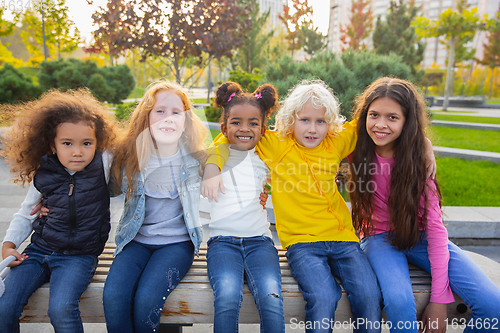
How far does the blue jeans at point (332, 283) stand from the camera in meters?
1.55

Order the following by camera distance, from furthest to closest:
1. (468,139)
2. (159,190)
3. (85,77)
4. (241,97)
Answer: (85,77) < (468,139) < (241,97) < (159,190)

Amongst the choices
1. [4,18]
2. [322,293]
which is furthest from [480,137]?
[4,18]

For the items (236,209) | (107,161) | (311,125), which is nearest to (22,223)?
(107,161)

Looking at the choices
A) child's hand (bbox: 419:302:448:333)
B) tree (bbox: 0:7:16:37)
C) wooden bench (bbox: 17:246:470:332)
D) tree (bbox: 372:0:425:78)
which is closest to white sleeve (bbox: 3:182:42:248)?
wooden bench (bbox: 17:246:470:332)

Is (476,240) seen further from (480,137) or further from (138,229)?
(480,137)

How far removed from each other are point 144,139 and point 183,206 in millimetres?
448

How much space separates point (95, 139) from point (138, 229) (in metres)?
0.54

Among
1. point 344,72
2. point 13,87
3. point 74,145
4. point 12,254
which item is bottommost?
point 12,254

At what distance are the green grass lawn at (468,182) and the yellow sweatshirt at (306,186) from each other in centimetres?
260

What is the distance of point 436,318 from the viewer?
1620 mm

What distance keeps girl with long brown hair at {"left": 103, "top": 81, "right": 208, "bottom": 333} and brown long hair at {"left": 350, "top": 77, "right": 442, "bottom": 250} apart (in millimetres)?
960

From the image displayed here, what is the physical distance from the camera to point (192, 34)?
709 cm

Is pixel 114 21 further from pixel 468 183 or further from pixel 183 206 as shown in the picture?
pixel 468 183

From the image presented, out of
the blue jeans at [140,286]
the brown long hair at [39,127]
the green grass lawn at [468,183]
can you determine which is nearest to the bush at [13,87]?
the brown long hair at [39,127]
